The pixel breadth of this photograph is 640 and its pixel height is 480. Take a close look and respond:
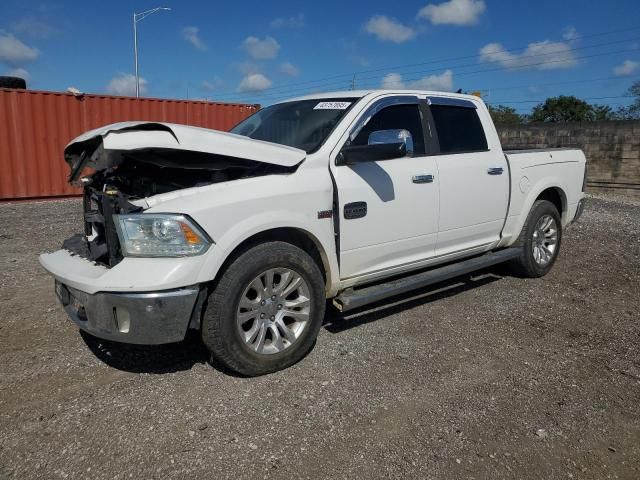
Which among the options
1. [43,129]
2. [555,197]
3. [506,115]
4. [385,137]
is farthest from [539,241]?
[506,115]

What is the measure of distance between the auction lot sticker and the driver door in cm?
20

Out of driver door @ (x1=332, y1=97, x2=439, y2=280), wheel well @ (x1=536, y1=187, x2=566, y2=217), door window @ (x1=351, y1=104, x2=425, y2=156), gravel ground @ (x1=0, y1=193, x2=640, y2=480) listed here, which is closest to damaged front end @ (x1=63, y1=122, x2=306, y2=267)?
driver door @ (x1=332, y1=97, x2=439, y2=280)

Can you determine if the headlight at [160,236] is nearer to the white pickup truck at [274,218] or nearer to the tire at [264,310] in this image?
the white pickup truck at [274,218]

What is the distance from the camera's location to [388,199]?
12.6ft

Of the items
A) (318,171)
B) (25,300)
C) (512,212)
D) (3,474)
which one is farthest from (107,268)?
(512,212)

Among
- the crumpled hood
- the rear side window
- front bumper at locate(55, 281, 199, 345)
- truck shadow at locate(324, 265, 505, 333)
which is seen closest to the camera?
front bumper at locate(55, 281, 199, 345)

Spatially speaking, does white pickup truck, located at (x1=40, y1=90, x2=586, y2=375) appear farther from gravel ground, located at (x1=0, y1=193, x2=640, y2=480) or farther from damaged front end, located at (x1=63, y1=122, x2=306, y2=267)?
gravel ground, located at (x1=0, y1=193, x2=640, y2=480)

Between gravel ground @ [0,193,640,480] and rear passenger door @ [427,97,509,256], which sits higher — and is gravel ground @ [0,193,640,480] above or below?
below

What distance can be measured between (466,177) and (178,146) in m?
2.63

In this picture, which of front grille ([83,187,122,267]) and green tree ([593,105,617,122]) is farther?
green tree ([593,105,617,122])

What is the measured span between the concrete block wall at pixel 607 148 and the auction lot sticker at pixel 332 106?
10.4m

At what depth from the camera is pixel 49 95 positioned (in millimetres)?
11469

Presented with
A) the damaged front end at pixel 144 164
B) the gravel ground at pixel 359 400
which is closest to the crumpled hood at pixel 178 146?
the damaged front end at pixel 144 164

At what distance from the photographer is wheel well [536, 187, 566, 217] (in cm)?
566
